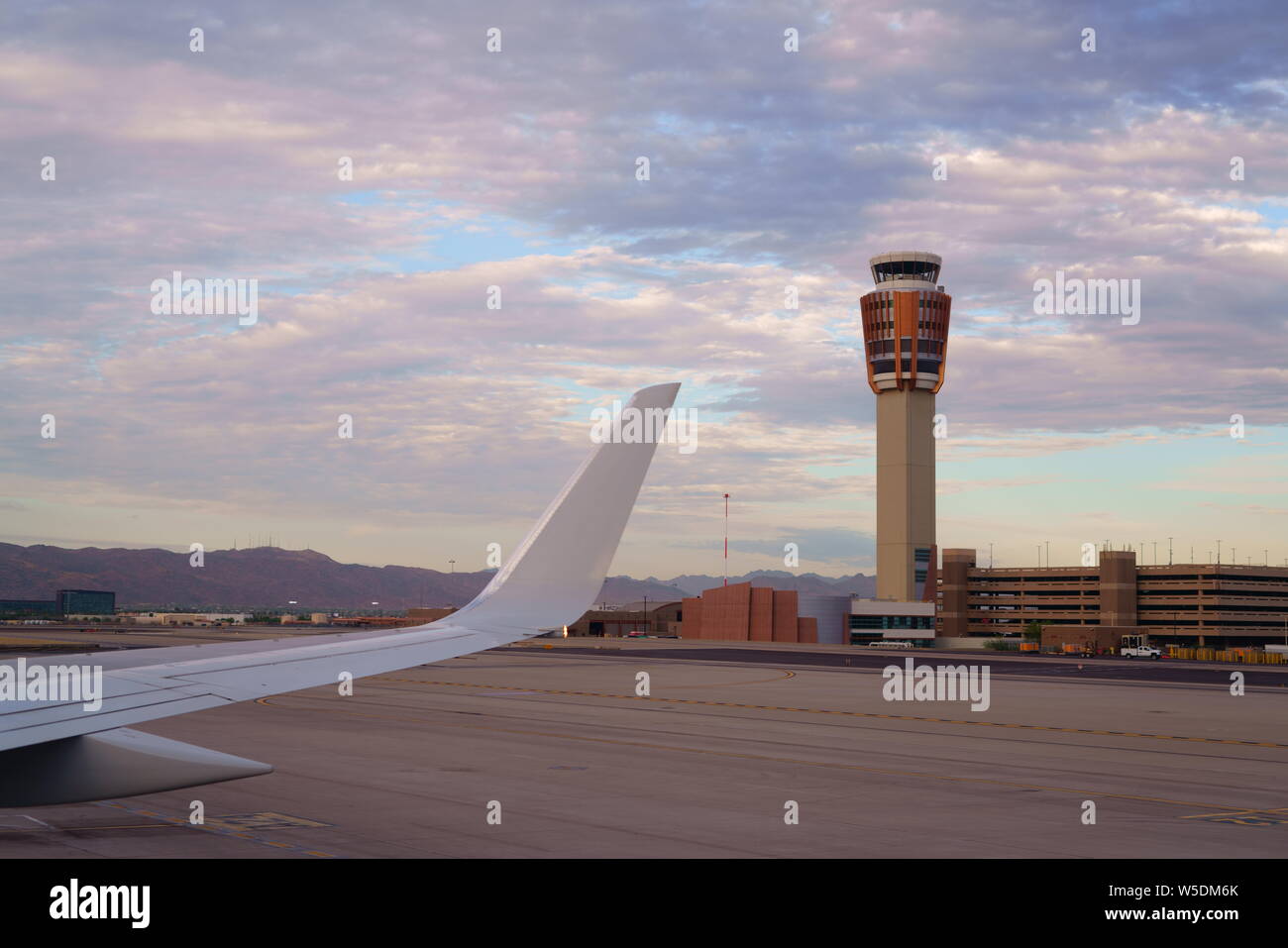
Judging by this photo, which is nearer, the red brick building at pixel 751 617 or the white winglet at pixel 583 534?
the white winglet at pixel 583 534

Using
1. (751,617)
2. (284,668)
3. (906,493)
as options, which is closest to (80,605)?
(751,617)

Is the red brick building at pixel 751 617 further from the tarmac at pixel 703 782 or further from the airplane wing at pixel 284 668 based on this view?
the airplane wing at pixel 284 668

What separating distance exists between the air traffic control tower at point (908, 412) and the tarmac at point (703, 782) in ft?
389

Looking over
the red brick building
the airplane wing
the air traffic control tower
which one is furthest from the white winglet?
the air traffic control tower

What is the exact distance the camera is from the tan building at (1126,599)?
597 feet

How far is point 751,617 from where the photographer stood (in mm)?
149125

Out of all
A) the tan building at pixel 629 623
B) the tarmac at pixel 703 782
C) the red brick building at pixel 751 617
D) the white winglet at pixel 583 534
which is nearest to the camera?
the white winglet at pixel 583 534

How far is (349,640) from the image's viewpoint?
11430mm

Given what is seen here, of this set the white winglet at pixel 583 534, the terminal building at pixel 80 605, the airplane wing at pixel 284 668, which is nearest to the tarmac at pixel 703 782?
the airplane wing at pixel 284 668

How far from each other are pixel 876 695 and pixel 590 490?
1601 inches

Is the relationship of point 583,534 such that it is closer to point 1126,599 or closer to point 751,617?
point 751,617

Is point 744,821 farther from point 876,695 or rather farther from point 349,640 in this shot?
point 876,695

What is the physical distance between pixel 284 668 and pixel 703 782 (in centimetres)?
1359
